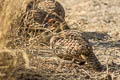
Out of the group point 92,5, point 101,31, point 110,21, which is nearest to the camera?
point 101,31

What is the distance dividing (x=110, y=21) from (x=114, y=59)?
1.72 m

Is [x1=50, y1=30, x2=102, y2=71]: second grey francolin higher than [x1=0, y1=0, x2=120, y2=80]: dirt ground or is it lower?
higher

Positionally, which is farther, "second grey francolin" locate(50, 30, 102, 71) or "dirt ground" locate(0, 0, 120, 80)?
"second grey francolin" locate(50, 30, 102, 71)

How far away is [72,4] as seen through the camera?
695cm

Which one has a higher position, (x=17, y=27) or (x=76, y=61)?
(x=17, y=27)

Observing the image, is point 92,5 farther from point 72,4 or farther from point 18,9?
point 18,9

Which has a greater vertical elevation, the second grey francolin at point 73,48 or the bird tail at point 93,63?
the second grey francolin at point 73,48

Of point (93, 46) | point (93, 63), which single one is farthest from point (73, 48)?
point (93, 46)

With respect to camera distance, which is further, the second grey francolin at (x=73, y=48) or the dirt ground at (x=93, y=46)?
the second grey francolin at (x=73, y=48)

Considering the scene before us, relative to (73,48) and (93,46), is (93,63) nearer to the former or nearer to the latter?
(73,48)

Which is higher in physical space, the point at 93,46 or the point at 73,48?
the point at 73,48

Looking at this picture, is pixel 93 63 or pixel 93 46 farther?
pixel 93 46

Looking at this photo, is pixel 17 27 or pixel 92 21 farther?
pixel 92 21

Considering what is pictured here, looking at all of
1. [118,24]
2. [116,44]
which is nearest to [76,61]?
[116,44]
